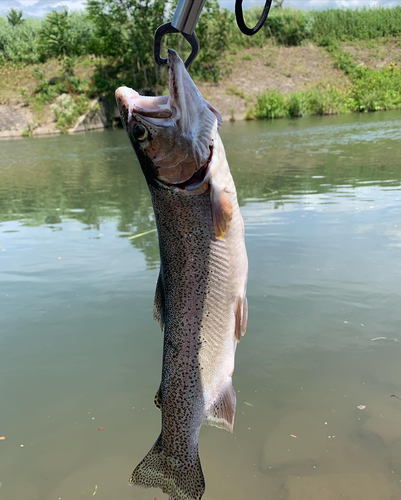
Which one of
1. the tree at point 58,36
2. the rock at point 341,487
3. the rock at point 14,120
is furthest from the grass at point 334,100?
the rock at point 341,487

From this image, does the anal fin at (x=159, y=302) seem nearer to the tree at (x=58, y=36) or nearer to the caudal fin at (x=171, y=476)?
the caudal fin at (x=171, y=476)

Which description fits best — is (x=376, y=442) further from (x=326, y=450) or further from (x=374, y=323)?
(x=374, y=323)

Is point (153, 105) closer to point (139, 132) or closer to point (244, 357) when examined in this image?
point (139, 132)

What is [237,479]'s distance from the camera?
10.6 ft

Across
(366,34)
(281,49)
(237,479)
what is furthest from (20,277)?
(366,34)

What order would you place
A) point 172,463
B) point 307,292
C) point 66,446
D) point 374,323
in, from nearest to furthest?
point 172,463
point 66,446
point 374,323
point 307,292

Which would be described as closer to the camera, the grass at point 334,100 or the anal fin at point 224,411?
the anal fin at point 224,411

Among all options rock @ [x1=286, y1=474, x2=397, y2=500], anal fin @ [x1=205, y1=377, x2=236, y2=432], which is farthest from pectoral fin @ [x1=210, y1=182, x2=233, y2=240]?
rock @ [x1=286, y1=474, x2=397, y2=500]

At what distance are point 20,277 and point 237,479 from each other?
475 cm

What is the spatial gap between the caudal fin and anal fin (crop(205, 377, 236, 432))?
9.3 inches

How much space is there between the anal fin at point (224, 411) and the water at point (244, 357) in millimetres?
938

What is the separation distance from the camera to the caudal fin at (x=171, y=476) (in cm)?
246

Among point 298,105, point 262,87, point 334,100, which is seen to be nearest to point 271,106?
point 298,105

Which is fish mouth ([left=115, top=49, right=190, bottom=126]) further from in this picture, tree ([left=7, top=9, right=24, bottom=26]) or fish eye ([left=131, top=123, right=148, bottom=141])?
tree ([left=7, top=9, right=24, bottom=26])
